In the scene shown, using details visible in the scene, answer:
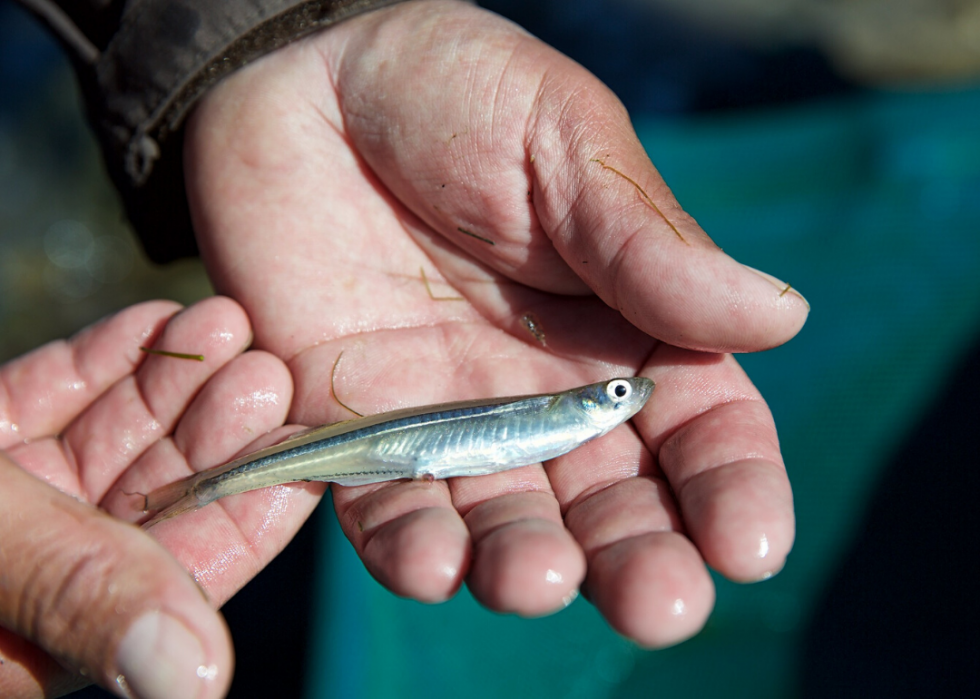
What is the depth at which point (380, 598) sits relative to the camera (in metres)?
5.12

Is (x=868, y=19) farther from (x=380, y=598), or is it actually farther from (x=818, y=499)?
(x=380, y=598)

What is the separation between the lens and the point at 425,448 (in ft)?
10.5

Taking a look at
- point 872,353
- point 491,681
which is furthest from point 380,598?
point 872,353

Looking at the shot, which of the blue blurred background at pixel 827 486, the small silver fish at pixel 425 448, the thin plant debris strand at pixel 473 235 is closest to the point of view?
the small silver fish at pixel 425 448

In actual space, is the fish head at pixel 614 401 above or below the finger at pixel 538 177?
below

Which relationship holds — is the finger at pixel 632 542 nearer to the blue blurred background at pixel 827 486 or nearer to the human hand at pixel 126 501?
the human hand at pixel 126 501

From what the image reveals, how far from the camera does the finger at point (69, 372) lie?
379 centimetres

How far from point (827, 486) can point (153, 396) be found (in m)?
5.79

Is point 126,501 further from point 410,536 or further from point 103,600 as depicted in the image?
point 410,536

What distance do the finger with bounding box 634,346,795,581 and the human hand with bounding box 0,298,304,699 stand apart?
185 centimetres

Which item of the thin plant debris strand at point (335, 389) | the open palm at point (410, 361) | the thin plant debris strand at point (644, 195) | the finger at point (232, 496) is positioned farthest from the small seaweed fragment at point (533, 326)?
the finger at point (232, 496)

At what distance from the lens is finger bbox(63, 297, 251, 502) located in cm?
358

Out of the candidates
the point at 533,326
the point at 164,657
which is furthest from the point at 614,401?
the point at 164,657

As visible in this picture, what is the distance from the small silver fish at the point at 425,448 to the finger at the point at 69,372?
3.51 ft
